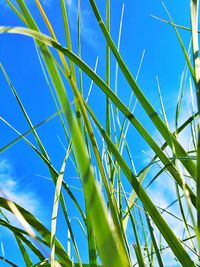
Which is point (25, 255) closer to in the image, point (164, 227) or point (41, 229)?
point (41, 229)

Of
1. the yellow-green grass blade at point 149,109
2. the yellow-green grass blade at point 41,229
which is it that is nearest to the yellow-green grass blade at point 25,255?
the yellow-green grass blade at point 41,229

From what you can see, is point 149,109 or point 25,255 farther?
point 25,255

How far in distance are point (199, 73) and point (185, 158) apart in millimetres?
82

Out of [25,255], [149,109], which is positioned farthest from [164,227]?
[25,255]

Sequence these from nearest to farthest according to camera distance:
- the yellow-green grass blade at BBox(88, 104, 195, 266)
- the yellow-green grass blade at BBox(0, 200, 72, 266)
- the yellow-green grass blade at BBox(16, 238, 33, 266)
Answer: the yellow-green grass blade at BBox(88, 104, 195, 266), the yellow-green grass blade at BBox(0, 200, 72, 266), the yellow-green grass blade at BBox(16, 238, 33, 266)

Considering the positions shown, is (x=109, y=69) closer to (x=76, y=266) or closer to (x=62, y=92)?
(x=76, y=266)

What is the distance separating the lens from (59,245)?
1.69ft

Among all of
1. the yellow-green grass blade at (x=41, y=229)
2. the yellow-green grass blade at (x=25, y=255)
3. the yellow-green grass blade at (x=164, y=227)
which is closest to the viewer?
the yellow-green grass blade at (x=164, y=227)

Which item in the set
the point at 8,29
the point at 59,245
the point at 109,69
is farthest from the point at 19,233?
the point at 8,29

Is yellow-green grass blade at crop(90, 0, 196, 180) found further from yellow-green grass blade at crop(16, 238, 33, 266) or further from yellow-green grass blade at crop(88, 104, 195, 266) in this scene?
yellow-green grass blade at crop(16, 238, 33, 266)

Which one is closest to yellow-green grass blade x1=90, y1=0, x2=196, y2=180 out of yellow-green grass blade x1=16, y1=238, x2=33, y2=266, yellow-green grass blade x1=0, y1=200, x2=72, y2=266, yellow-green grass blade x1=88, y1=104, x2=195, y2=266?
yellow-green grass blade x1=88, y1=104, x2=195, y2=266

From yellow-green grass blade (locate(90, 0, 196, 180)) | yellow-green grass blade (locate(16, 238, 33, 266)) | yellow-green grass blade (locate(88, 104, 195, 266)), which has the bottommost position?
yellow-green grass blade (locate(88, 104, 195, 266))

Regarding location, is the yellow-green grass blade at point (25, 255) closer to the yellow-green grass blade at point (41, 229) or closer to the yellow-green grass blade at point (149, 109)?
the yellow-green grass blade at point (41, 229)

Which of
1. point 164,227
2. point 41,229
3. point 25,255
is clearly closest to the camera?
point 164,227
